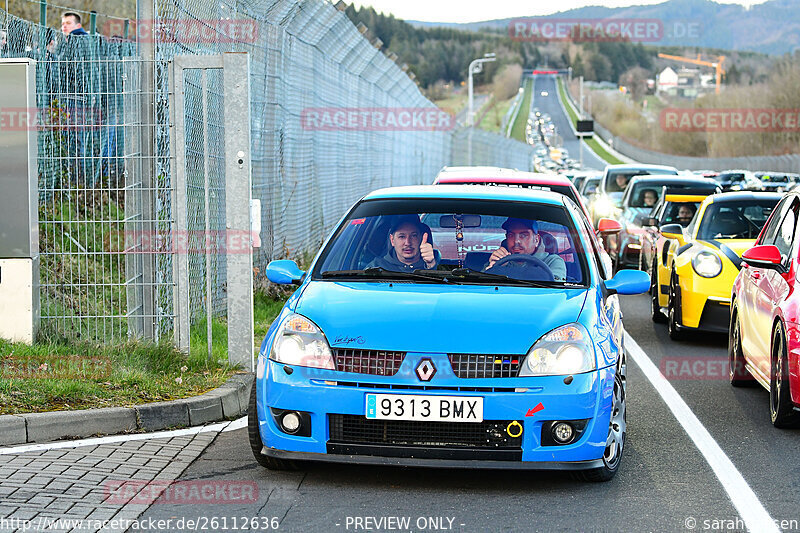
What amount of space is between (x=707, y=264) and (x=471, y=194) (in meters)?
4.87

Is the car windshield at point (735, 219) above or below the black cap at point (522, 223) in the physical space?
below

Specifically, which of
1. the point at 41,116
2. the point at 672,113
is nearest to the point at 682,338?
the point at 41,116

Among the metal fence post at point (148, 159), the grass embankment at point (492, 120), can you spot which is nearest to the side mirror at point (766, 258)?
the metal fence post at point (148, 159)

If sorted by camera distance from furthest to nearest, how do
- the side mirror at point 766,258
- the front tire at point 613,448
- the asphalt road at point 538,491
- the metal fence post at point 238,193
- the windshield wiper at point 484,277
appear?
the metal fence post at point 238,193, the side mirror at point 766,258, the windshield wiper at point 484,277, the front tire at point 613,448, the asphalt road at point 538,491

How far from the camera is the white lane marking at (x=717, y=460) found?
5363mm

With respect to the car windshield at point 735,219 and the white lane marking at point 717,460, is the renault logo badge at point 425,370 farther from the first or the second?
the car windshield at point 735,219

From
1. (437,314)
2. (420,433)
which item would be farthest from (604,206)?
(420,433)

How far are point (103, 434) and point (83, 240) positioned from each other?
121 inches

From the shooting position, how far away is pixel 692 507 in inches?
218

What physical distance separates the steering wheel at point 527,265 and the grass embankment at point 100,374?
2203 millimetres

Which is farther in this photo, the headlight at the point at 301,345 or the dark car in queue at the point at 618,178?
the dark car in queue at the point at 618,178

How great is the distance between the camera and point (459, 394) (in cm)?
564

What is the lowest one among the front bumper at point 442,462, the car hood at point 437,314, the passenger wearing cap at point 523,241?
the front bumper at point 442,462

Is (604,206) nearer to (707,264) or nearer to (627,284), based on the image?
(707,264)
